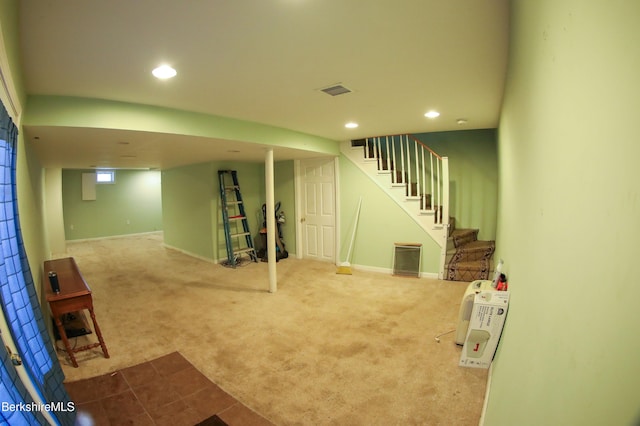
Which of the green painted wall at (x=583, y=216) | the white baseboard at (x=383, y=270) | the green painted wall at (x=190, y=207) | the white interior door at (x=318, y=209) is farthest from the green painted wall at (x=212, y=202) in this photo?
the green painted wall at (x=583, y=216)

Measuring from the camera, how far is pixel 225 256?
19.4ft

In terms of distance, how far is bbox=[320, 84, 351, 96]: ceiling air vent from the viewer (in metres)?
2.44

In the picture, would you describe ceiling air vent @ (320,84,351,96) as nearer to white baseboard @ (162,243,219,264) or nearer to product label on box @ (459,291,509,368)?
product label on box @ (459,291,509,368)

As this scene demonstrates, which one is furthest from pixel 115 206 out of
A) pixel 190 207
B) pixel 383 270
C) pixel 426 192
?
pixel 426 192

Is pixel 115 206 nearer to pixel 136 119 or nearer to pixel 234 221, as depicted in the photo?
pixel 234 221

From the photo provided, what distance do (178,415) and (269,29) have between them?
2.46 metres

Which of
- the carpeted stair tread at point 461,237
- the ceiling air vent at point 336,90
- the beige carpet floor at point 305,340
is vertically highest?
the ceiling air vent at point 336,90

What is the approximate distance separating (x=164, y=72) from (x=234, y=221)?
4.24 m

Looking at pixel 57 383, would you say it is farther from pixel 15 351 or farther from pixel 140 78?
pixel 140 78

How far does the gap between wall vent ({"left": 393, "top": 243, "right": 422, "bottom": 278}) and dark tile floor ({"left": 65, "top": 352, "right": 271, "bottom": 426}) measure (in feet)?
11.3

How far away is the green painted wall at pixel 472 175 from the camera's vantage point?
4.75 metres

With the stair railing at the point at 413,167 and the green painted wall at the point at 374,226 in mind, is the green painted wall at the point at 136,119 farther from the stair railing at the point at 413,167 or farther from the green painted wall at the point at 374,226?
the stair railing at the point at 413,167

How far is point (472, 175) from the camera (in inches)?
192

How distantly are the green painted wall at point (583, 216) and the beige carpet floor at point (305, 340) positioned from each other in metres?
1.21
